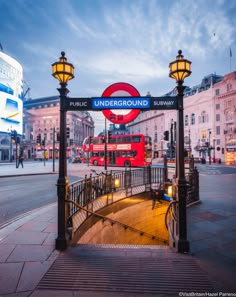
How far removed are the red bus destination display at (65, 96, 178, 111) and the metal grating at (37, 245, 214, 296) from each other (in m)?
2.90

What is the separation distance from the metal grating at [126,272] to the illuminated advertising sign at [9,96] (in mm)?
30198

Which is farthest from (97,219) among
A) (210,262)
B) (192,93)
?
(192,93)

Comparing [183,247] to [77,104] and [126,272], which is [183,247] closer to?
[126,272]

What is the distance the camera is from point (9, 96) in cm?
2897

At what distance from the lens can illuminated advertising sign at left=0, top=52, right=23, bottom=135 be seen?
28000mm

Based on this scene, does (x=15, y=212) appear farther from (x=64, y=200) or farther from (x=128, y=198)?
(x=128, y=198)

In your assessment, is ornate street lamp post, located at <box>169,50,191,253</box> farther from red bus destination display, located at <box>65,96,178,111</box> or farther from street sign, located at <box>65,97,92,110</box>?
street sign, located at <box>65,97,92,110</box>

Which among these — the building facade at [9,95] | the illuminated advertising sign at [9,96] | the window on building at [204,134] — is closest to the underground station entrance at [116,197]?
the building facade at [9,95]

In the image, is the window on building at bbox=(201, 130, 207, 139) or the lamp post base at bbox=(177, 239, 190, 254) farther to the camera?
the window on building at bbox=(201, 130, 207, 139)

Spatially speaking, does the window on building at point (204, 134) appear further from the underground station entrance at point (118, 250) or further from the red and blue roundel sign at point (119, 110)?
the red and blue roundel sign at point (119, 110)

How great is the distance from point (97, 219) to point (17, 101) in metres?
31.7

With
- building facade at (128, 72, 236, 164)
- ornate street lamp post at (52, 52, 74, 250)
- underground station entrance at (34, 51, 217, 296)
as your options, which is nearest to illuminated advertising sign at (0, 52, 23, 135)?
building facade at (128, 72, 236, 164)

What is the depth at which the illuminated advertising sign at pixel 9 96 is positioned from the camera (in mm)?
28000

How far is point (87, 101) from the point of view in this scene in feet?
12.9
